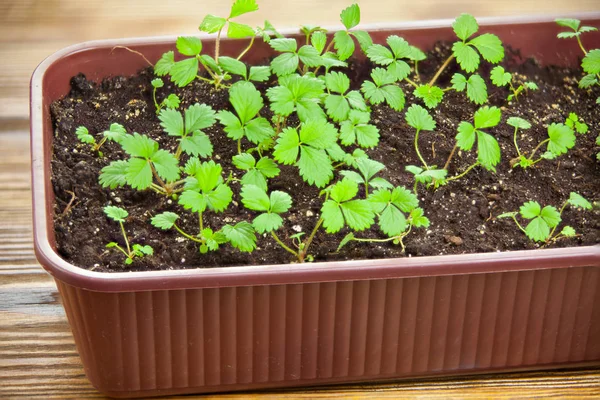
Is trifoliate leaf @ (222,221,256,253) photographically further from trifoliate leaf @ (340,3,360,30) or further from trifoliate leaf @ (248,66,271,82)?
trifoliate leaf @ (340,3,360,30)

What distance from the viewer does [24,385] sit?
1444 millimetres

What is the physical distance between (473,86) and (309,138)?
1.03 ft

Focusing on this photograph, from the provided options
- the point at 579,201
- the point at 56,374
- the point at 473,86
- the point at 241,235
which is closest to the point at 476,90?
the point at 473,86

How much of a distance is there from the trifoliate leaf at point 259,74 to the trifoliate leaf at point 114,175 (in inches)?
9.5

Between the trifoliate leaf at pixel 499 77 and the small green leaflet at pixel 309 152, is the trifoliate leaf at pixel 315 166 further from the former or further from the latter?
the trifoliate leaf at pixel 499 77

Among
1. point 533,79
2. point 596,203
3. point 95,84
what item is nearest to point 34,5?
point 95,84

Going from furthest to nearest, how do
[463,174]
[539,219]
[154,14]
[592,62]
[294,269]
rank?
[154,14], [592,62], [463,174], [539,219], [294,269]

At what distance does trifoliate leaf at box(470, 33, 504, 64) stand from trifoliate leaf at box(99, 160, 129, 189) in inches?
22.2

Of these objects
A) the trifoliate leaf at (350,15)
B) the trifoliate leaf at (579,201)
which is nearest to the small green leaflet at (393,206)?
A: the trifoliate leaf at (579,201)

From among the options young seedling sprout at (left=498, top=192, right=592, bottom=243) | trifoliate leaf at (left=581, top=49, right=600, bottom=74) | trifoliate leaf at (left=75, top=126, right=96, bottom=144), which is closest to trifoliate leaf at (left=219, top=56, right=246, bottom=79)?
trifoliate leaf at (left=75, top=126, right=96, bottom=144)

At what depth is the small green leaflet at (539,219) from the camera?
1335mm

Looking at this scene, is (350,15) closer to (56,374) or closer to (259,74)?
(259,74)

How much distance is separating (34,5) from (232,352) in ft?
3.89

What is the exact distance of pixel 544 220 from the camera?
1.35 m
